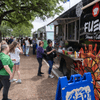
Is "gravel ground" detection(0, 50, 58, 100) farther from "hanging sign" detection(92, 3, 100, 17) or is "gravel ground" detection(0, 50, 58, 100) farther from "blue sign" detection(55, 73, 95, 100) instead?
"hanging sign" detection(92, 3, 100, 17)

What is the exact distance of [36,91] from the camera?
414 cm

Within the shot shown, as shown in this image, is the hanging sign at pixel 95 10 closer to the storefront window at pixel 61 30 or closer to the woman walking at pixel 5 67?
the woman walking at pixel 5 67

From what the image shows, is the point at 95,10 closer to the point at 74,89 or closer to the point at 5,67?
the point at 74,89

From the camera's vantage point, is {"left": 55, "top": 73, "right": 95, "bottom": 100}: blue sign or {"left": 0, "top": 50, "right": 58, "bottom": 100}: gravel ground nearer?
{"left": 55, "top": 73, "right": 95, "bottom": 100}: blue sign

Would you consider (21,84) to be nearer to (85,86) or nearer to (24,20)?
(85,86)

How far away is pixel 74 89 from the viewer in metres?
1.96

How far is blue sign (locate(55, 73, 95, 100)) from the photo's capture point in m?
1.87

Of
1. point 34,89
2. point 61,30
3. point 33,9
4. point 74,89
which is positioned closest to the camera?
point 74,89

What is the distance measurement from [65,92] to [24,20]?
11932mm

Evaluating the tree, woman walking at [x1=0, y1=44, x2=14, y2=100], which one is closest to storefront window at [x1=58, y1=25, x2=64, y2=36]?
woman walking at [x1=0, y1=44, x2=14, y2=100]

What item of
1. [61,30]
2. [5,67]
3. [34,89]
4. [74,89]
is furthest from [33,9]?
[74,89]

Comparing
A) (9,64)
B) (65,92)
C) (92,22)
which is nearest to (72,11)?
(92,22)

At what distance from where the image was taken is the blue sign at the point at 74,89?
6.12 ft

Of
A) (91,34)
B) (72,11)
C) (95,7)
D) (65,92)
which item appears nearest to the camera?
(65,92)
